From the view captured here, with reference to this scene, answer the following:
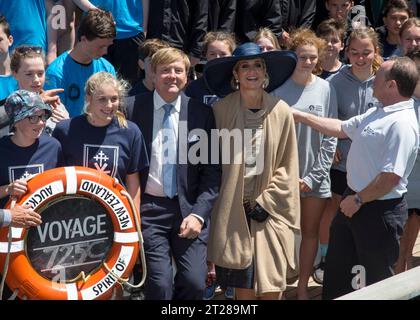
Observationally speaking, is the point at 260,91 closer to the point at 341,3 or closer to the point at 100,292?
the point at 100,292

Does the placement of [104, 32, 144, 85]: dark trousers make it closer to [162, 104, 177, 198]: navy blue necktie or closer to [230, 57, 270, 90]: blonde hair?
[230, 57, 270, 90]: blonde hair

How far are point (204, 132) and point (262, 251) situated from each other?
0.83 metres

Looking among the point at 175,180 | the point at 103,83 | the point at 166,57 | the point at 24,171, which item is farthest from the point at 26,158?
the point at 166,57

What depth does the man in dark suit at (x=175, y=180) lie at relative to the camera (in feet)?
16.9

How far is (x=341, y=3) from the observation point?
845cm

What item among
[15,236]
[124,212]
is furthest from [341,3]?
[15,236]

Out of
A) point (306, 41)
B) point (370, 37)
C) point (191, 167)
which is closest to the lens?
point (191, 167)

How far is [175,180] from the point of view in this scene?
5.27m

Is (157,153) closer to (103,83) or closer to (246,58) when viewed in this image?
(103,83)

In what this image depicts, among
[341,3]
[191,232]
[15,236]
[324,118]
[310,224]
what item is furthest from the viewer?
[341,3]

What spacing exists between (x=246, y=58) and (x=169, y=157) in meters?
0.80

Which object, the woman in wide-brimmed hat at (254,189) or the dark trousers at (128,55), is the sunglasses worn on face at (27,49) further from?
the dark trousers at (128,55)

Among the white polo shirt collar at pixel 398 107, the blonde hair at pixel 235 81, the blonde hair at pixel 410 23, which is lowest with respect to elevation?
the white polo shirt collar at pixel 398 107

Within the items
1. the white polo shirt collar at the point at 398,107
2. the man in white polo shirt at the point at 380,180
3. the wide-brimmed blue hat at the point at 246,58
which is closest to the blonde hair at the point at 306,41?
the wide-brimmed blue hat at the point at 246,58
